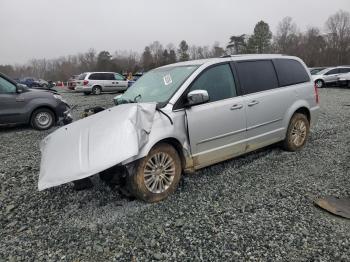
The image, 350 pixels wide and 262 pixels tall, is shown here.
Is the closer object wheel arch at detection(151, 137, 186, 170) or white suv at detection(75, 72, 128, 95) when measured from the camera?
wheel arch at detection(151, 137, 186, 170)

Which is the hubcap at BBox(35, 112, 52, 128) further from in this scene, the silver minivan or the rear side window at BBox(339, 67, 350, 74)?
the rear side window at BBox(339, 67, 350, 74)

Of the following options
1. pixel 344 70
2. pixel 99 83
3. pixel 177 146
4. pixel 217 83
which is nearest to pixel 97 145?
pixel 177 146

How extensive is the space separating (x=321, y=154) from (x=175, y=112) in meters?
3.20

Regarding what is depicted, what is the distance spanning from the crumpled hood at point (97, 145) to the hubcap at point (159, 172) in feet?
1.14

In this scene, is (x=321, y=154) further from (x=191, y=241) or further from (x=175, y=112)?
(x=191, y=241)

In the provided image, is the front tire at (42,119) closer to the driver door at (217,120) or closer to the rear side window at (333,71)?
the driver door at (217,120)

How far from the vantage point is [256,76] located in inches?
208

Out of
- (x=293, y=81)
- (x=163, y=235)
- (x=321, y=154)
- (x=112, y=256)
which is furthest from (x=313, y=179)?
(x=112, y=256)

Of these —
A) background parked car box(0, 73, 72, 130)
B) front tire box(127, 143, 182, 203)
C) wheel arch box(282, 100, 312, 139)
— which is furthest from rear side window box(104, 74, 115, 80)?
front tire box(127, 143, 182, 203)

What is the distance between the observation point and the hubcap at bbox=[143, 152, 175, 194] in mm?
3945

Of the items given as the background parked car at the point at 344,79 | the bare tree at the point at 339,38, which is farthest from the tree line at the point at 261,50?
the background parked car at the point at 344,79

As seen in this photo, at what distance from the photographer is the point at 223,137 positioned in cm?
465

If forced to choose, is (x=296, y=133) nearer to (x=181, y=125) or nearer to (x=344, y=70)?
(x=181, y=125)

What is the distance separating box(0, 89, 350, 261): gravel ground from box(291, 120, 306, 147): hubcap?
0.64m
